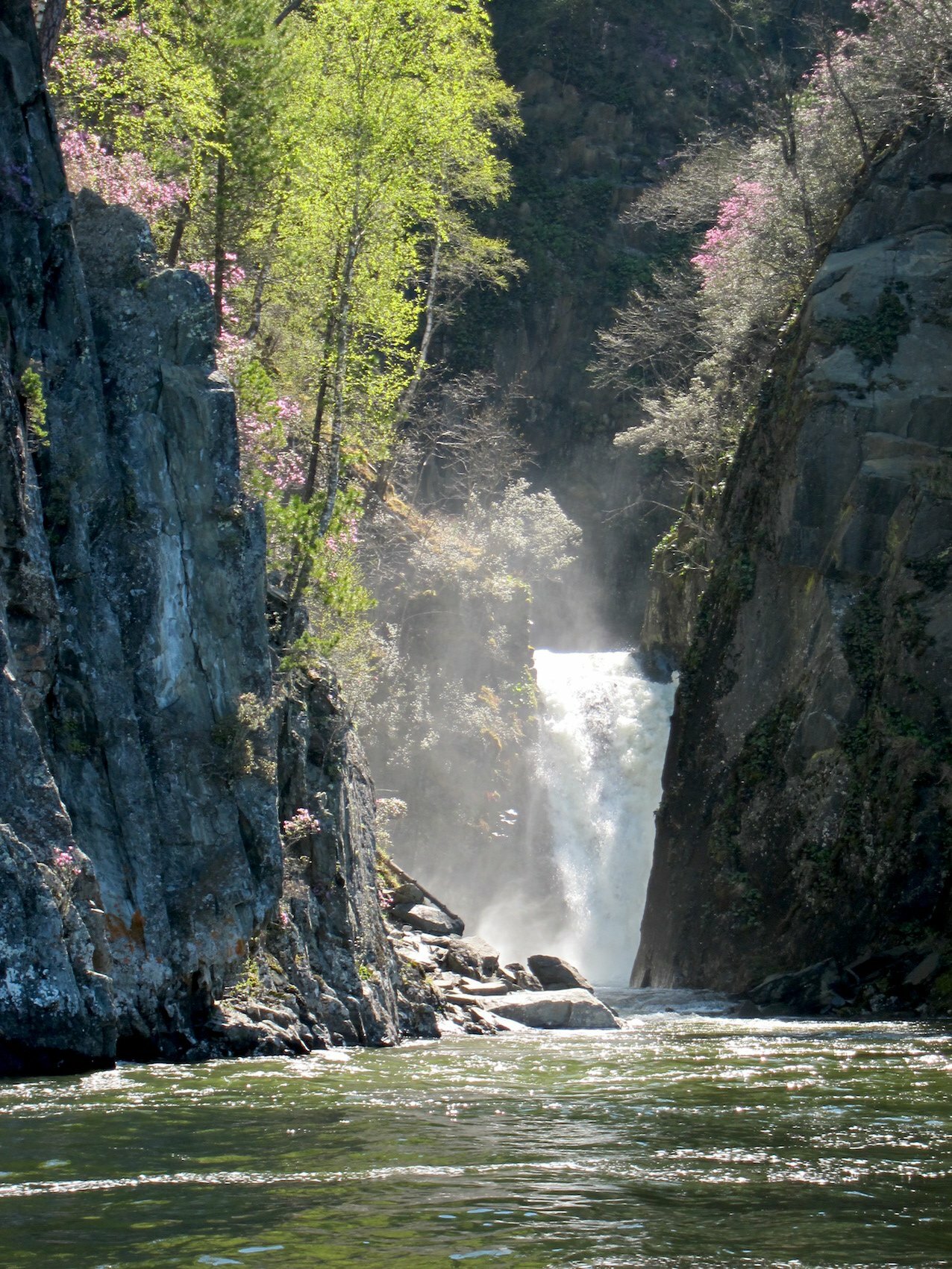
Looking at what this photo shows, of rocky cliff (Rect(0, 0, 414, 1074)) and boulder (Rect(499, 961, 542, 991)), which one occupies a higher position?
rocky cliff (Rect(0, 0, 414, 1074))

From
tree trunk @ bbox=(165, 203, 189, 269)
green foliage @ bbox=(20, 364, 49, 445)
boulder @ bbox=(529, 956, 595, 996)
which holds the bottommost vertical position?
boulder @ bbox=(529, 956, 595, 996)

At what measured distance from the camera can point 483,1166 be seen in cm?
743

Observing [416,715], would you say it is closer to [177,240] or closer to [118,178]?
[177,240]

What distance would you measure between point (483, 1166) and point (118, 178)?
15553 mm

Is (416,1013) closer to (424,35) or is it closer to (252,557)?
(252,557)

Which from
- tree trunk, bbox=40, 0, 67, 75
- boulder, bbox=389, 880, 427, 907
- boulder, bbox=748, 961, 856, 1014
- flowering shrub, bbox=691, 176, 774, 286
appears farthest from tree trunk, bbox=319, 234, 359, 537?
flowering shrub, bbox=691, 176, 774, 286

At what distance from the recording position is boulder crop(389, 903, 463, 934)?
24.0m

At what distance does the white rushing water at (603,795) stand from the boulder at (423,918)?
9.23m

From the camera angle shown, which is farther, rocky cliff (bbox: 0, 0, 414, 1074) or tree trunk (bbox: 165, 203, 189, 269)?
tree trunk (bbox: 165, 203, 189, 269)

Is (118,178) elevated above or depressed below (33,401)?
above

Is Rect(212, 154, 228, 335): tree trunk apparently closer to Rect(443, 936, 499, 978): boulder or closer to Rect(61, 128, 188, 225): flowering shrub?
Rect(61, 128, 188, 225): flowering shrub

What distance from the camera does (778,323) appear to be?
29.8 m

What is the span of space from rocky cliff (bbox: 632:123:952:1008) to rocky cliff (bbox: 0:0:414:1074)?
8.38 meters

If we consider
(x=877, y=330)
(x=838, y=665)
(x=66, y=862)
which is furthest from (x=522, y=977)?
(x=877, y=330)
